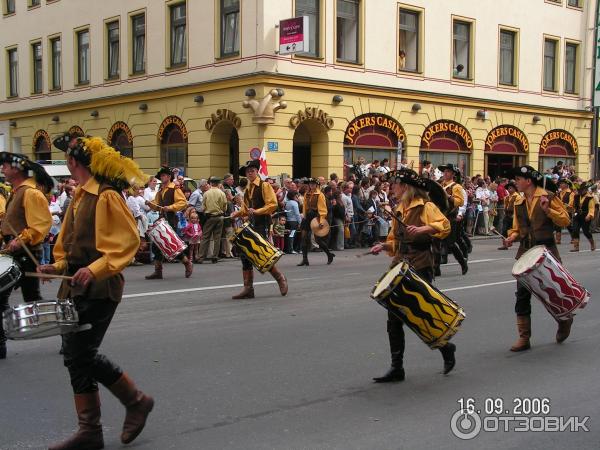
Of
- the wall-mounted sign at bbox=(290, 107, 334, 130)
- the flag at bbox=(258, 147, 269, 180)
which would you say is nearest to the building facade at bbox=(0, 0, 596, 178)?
the wall-mounted sign at bbox=(290, 107, 334, 130)

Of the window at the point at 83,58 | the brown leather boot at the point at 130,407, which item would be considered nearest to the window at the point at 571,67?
the window at the point at 83,58

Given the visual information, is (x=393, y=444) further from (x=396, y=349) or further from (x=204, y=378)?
(x=204, y=378)

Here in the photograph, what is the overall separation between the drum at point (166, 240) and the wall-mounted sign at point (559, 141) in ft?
81.1

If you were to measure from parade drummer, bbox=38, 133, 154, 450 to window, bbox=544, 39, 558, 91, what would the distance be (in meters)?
31.7

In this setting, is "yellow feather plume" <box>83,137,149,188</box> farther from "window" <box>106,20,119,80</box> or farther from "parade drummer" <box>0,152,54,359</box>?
"window" <box>106,20,119,80</box>

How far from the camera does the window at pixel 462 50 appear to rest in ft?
97.5

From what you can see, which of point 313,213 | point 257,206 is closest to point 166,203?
point 257,206

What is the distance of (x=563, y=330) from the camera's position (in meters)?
8.03

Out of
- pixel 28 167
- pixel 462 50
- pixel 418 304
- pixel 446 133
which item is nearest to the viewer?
pixel 418 304

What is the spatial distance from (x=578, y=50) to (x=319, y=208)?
2392cm

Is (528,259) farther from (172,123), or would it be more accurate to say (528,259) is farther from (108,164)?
(172,123)

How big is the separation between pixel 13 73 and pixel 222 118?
15.9m

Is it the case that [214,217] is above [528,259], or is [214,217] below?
below

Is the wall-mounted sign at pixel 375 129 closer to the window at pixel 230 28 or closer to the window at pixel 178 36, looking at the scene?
the window at pixel 230 28
